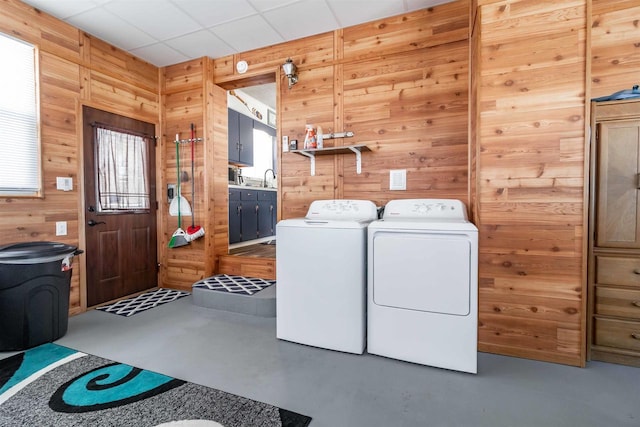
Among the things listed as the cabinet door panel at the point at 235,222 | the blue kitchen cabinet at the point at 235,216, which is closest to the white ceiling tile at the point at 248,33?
the blue kitchen cabinet at the point at 235,216

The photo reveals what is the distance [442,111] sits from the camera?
8.66 feet

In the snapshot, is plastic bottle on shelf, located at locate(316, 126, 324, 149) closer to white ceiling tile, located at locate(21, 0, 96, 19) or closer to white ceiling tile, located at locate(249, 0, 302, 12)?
white ceiling tile, located at locate(249, 0, 302, 12)

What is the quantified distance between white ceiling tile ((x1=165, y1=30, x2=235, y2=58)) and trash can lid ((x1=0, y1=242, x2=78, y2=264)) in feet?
7.60

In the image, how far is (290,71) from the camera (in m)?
3.07

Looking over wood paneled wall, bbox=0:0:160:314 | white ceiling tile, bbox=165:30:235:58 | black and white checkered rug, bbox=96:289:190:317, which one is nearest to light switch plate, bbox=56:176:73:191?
wood paneled wall, bbox=0:0:160:314

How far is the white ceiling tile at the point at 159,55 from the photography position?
3309 mm

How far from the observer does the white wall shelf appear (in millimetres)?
2734

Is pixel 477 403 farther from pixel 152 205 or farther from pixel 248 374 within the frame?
pixel 152 205

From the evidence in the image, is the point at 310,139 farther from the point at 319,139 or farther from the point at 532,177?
the point at 532,177

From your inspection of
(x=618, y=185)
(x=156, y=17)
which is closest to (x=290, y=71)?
(x=156, y=17)

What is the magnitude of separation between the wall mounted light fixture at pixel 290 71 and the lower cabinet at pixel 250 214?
2.06m

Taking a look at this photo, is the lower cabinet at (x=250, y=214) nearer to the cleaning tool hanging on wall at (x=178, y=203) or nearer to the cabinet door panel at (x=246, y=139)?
the cabinet door panel at (x=246, y=139)

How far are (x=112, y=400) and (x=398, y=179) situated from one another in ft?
8.47

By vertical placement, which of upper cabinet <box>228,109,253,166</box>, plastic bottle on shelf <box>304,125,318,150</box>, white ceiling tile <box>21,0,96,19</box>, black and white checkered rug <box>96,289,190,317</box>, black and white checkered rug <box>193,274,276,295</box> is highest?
white ceiling tile <box>21,0,96,19</box>
